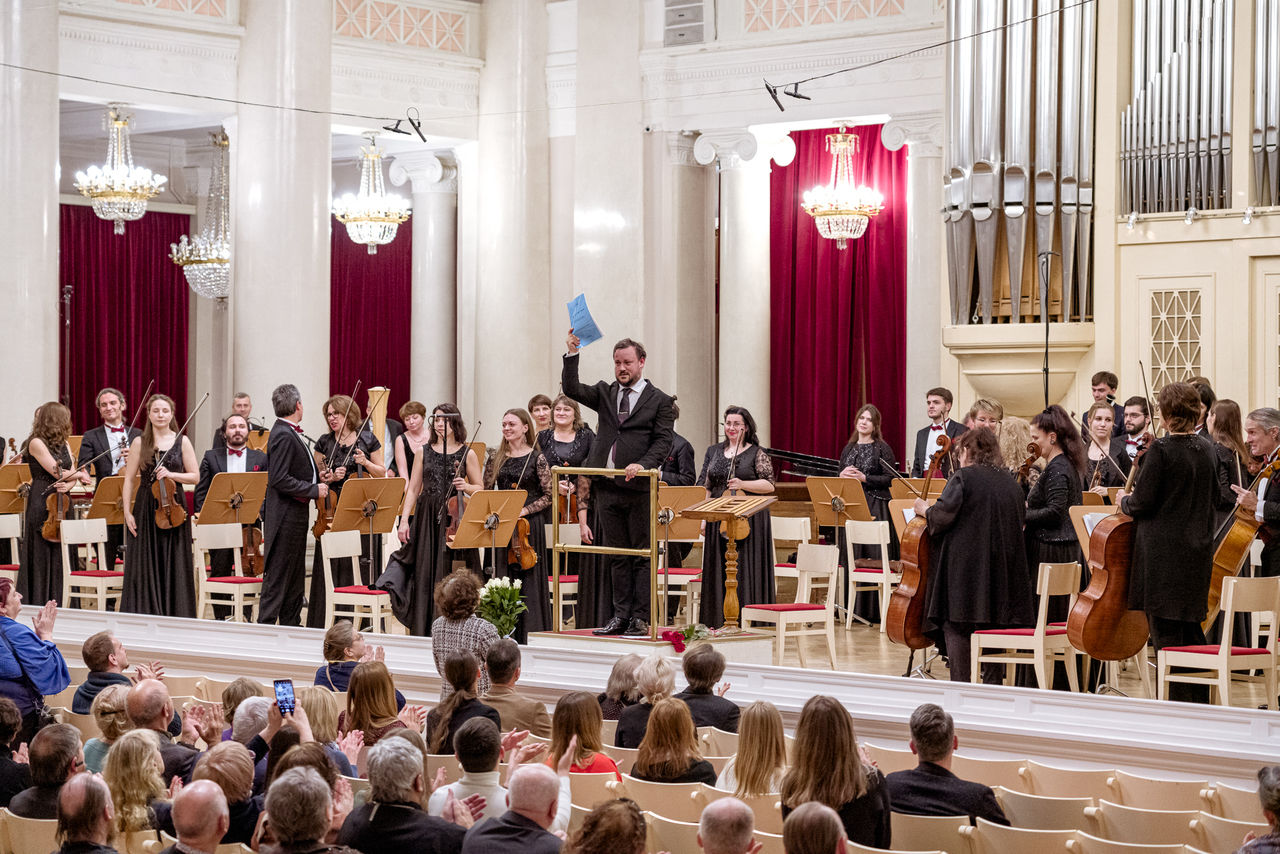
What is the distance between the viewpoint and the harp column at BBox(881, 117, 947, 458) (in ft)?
38.4

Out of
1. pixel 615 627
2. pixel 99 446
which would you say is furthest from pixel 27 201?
pixel 615 627

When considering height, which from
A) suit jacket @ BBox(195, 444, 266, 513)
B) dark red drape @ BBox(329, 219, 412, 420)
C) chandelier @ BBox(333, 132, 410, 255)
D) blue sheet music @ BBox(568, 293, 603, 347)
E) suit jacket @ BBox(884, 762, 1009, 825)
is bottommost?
suit jacket @ BBox(884, 762, 1009, 825)

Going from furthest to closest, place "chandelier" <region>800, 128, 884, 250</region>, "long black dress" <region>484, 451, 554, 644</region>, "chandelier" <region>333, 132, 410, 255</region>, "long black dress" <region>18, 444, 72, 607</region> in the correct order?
"chandelier" <region>333, 132, 410, 255</region>
"chandelier" <region>800, 128, 884, 250</region>
"long black dress" <region>18, 444, 72, 607</region>
"long black dress" <region>484, 451, 554, 644</region>

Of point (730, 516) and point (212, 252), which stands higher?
point (212, 252)

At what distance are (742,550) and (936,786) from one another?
15.4ft

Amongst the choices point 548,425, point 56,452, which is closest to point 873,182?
point 548,425

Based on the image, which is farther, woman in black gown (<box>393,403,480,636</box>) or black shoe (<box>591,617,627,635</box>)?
woman in black gown (<box>393,403,480,636</box>)

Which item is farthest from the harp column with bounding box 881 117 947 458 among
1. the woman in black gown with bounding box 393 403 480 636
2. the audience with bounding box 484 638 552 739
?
the audience with bounding box 484 638 552 739

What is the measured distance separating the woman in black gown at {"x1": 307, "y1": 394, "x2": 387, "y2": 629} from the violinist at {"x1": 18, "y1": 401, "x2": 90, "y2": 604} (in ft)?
4.46

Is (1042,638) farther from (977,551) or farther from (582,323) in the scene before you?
(582,323)

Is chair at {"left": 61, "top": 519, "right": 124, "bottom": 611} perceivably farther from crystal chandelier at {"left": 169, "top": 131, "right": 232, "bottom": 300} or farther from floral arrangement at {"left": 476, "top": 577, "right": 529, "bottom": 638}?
crystal chandelier at {"left": 169, "top": 131, "right": 232, "bottom": 300}

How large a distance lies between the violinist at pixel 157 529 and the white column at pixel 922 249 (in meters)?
5.46

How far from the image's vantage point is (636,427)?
7.16m

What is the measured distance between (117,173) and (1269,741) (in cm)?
1099
